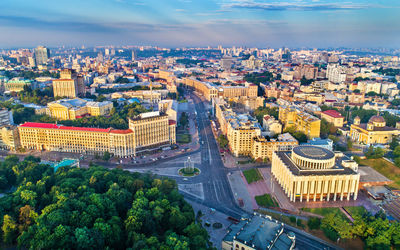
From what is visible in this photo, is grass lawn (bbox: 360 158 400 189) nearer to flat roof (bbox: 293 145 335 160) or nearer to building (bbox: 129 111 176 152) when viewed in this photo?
flat roof (bbox: 293 145 335 160)

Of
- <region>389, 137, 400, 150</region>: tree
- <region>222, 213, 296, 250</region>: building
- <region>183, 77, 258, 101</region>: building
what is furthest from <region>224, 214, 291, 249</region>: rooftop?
<region>183, 77, 258, 101</region>: building

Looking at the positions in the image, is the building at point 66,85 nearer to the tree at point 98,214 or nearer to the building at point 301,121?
the tree at point 98,214

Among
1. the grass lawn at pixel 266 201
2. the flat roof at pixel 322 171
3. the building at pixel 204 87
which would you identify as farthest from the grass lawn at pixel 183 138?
the building at pixel 204 87

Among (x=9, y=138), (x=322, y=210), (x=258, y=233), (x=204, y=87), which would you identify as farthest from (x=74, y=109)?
(x=322, y=210)

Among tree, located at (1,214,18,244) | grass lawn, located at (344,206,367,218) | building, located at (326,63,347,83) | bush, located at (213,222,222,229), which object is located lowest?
bush, located at (213,222,222,229)

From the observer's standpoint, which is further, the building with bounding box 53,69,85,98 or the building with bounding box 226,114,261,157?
the building with bounding box 53,69,85,98

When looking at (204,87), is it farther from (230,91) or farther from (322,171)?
(322,171)

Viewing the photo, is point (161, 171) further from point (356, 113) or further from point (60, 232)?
point (356, 113)
